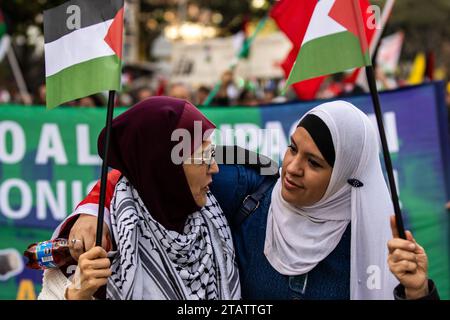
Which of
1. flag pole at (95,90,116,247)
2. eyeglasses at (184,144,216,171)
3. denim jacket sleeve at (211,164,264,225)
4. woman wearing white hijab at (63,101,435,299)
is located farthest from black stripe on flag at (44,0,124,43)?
denim jacket sleeve at (211,164,264,225)

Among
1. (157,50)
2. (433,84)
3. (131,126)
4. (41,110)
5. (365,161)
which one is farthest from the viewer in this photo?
(157,50)

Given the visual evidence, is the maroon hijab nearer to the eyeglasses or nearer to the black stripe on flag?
the eyeglasses

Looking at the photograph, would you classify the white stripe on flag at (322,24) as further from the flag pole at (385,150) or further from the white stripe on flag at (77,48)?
the white stripe on flag at (77,48)

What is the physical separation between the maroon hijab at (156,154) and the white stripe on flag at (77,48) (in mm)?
239

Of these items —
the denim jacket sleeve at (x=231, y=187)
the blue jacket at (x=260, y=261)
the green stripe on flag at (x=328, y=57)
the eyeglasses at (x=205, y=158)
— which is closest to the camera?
the green stripe on flag at (x=328, y=57)

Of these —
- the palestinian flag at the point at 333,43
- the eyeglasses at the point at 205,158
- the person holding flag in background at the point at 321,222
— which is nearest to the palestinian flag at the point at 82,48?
the eyeglasses at the point at 205,158

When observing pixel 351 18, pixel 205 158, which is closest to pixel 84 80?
pixel 205 158

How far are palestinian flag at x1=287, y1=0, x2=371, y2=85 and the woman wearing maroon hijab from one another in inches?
16.7

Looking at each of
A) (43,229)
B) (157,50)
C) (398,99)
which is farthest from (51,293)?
(157,50)

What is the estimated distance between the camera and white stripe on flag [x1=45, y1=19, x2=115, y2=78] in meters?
2.16

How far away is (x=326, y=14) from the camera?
2139 millimetres

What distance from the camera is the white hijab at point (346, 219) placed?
2266 mm

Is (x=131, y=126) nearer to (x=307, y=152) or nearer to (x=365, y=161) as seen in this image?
(x=307, y=152)
